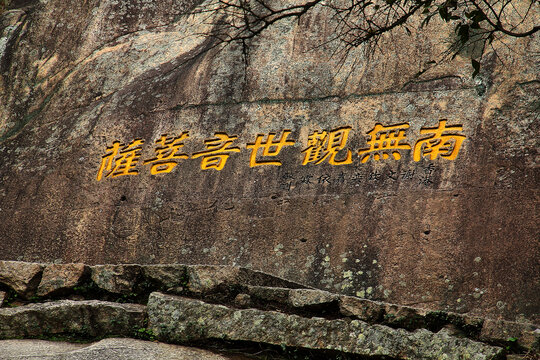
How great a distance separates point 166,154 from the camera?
6660 millimetres

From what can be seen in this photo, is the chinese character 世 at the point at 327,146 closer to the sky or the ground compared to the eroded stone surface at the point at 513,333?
closer to the sky

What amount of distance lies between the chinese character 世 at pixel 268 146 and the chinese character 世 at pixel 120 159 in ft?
3.73

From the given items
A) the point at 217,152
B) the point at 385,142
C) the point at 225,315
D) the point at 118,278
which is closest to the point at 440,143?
the point at 385,142

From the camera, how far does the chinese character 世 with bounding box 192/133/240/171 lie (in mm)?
6441

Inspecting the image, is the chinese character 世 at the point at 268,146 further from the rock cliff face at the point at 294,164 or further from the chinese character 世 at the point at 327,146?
the chinese character 世 at the point at 327,146

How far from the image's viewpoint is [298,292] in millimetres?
3797

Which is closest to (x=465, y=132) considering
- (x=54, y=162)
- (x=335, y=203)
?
(x=335, y=203)

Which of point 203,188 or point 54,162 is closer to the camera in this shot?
point 203,188

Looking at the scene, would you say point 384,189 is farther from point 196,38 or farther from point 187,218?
point 196,38

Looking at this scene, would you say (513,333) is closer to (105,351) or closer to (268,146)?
(105,351)

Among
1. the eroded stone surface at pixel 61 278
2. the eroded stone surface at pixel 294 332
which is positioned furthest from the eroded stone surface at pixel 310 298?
the eroded stone surface at pixel 61 278

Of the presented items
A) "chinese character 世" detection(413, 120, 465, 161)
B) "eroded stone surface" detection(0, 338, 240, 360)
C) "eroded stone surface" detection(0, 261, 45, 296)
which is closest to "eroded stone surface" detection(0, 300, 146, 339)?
"eroded stone surface" detection(0, 338, 240, 360)

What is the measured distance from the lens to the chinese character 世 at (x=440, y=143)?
228 inches

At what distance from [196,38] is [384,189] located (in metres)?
2.99
